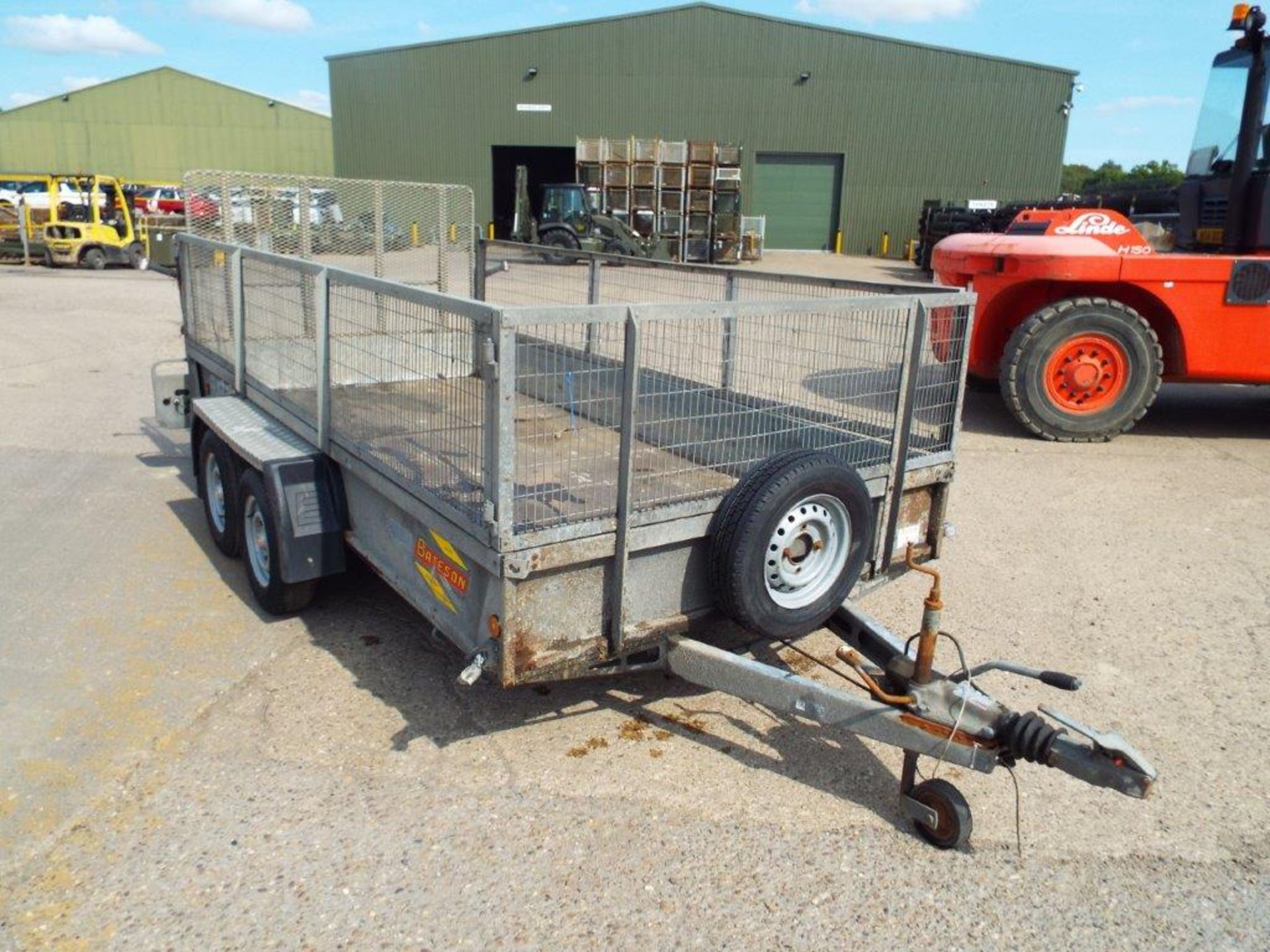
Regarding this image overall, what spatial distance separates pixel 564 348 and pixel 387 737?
166 cm

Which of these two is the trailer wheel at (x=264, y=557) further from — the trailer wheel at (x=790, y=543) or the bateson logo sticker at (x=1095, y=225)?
the bateson logo sticker at (x=1095, y=225)

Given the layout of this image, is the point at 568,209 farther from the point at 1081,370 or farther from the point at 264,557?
the point at 264,557

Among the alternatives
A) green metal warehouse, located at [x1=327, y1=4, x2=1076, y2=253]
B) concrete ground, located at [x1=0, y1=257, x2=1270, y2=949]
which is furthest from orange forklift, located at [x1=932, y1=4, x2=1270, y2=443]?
green metal warehouse, located at [x1=327, y1=4, x2=1076, y2=253]

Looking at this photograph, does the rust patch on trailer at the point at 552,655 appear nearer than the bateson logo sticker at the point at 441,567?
Yes

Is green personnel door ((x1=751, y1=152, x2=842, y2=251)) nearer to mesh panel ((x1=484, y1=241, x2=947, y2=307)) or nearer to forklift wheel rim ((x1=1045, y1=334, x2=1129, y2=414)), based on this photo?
forklift wheel rim ((x1=1045, y1=334, x2=1129, y2=414))

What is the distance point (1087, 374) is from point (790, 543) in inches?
239

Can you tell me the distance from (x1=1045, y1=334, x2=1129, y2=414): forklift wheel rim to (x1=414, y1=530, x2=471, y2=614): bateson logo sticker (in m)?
6.61

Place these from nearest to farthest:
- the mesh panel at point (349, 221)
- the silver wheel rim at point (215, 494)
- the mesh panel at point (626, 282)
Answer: the mesh panel at point (626, 282) < the silver wheel rim at point (215, 494) < the mesh panel at point (349, 221)

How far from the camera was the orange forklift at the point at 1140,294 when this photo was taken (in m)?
8.19

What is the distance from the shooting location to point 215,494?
5.61m

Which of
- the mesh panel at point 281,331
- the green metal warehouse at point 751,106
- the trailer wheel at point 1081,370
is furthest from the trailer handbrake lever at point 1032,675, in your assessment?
the green metal warehouse at point 751,106

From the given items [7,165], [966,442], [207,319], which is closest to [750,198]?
[966,442]

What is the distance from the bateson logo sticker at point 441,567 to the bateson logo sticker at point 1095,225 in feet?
24.1

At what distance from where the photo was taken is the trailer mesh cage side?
127 inches
